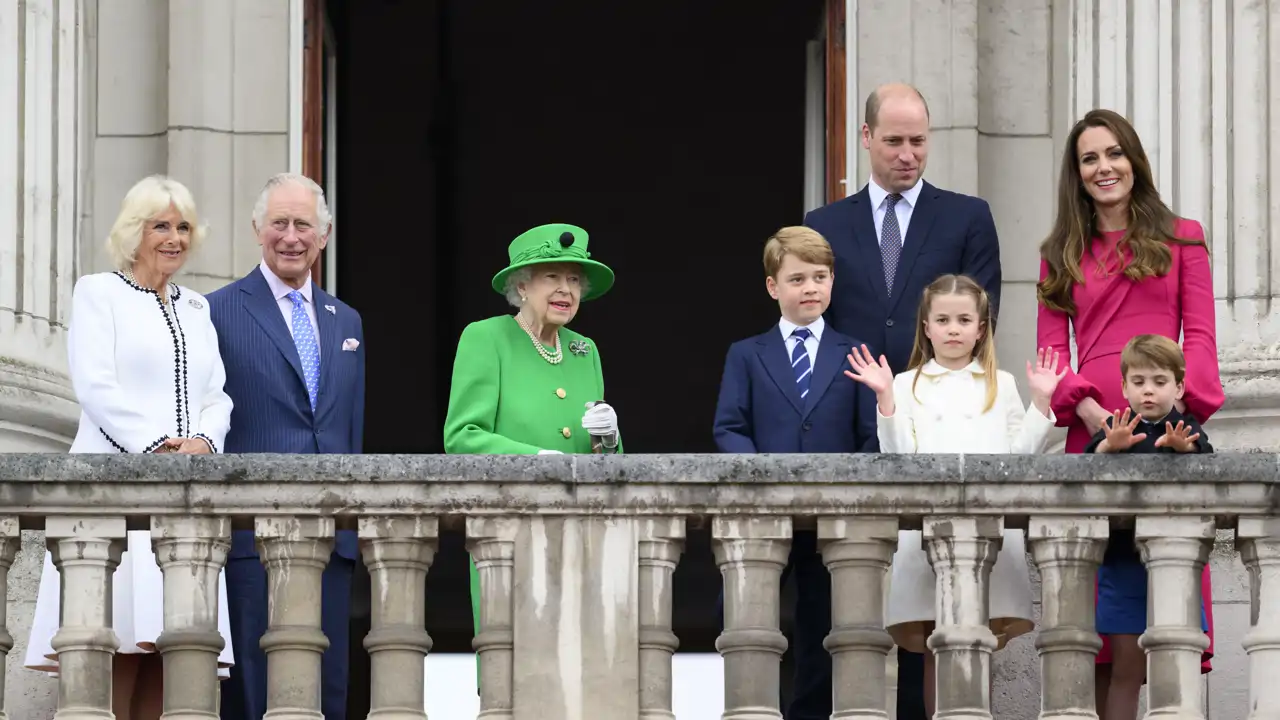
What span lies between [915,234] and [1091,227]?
0.56 metres

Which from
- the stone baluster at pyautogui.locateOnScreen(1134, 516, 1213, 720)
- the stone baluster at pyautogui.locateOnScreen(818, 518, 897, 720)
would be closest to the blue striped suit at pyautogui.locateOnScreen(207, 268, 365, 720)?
the stone baluster at pyautogui.locateOnScreen(818, 518, 897, 720)

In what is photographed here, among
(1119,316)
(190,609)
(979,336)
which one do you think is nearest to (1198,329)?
(1119,316)

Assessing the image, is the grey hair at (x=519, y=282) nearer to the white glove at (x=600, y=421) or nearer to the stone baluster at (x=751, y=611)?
the white glove at (x=600, y=421)

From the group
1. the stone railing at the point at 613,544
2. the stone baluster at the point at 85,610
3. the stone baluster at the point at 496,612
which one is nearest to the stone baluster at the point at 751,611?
the stone railing at the point at 613,544

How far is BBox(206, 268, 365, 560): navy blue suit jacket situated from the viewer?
24.4 feet

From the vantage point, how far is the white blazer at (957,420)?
723 centimetres

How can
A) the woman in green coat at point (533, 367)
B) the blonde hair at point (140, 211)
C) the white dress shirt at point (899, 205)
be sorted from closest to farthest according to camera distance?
the blonde hair at point (140, 211) < the woman in green coat at point (533, 367) < the white dress shirt at point (899, 205)

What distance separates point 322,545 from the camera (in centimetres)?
680

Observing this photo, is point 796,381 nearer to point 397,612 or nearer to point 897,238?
point 897,238

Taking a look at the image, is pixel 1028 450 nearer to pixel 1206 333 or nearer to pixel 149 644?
pixel 1206 333

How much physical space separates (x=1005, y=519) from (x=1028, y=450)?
43 cm

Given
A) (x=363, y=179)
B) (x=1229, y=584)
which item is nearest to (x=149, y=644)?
(x=1229, y=584)

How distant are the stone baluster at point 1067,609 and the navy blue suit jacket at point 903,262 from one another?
3.49ft

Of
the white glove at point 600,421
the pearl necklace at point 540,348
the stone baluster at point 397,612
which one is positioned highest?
the pearl necklace at point 540,348
